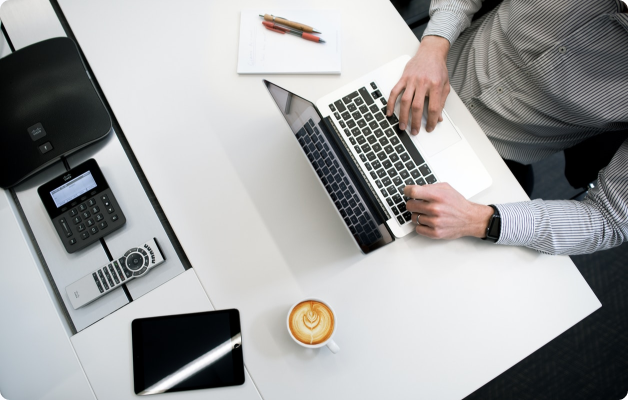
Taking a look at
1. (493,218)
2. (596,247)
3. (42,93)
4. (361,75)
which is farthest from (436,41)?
(42,93)

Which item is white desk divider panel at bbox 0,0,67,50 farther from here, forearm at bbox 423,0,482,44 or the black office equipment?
forearm at bbox 423,0,482,44

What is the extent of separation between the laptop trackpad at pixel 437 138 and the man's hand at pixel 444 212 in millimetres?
88

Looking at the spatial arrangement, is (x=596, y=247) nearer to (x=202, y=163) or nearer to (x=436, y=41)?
(x=436, y=41)

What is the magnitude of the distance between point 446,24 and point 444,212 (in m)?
0.48

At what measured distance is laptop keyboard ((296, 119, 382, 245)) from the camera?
72 cm

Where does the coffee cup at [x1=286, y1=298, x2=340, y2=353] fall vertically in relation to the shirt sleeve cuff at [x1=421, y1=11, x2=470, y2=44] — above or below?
below

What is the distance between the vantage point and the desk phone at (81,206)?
2.63 ft

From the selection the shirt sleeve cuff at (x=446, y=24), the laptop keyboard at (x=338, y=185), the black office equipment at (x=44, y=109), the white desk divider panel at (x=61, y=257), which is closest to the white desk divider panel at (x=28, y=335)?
the white desk divider panel at (x=61, y=257)

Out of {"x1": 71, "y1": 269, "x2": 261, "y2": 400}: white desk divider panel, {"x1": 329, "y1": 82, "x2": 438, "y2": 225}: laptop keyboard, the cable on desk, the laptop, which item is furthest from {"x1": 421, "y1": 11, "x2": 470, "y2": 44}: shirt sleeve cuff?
the cable on desk

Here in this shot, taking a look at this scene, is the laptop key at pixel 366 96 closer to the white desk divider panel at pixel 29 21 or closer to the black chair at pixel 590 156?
the black chair at pixel 590 156

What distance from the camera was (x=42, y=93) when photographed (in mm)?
856

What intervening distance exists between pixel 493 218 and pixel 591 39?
16.8 inches

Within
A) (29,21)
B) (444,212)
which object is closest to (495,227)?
(444,212)

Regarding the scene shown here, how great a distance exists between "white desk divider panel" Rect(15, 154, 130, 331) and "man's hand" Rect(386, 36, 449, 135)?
2.26ft
